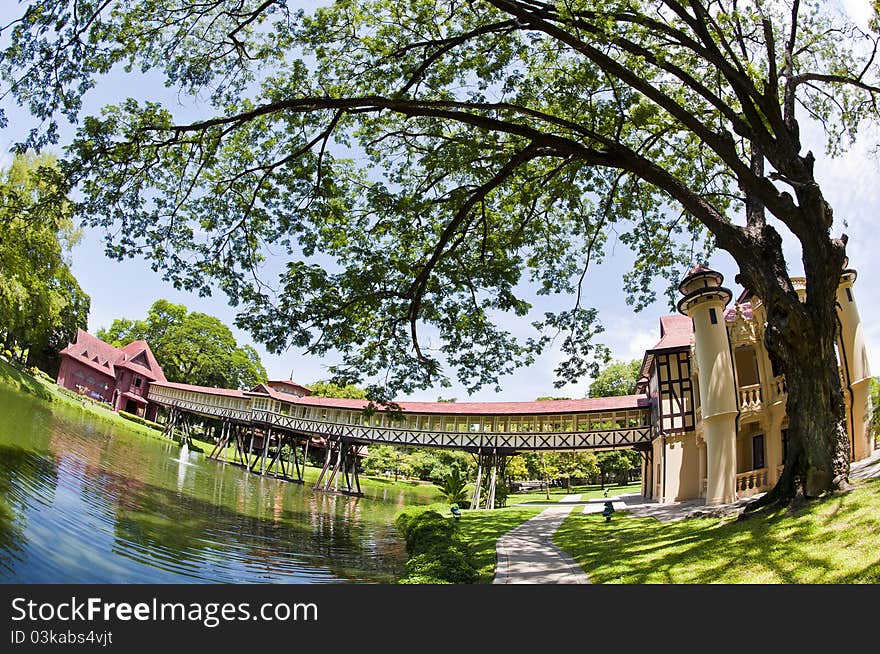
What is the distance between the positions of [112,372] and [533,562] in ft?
140

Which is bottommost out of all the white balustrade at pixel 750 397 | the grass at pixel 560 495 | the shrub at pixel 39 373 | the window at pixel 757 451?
the grass at pixel 560 495

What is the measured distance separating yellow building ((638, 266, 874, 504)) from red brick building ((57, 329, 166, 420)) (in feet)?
136

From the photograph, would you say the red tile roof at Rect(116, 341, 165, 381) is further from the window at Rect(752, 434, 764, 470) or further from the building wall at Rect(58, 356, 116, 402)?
the window at Rect(752, 434, 764, 470)

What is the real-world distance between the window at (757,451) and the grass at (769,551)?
1024 cm

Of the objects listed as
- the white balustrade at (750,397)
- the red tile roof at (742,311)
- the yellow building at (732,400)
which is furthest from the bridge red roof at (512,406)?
the white balustrade at (750,397)

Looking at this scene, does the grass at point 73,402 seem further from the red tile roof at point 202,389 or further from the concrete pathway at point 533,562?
the concrete pathway at point 533,562

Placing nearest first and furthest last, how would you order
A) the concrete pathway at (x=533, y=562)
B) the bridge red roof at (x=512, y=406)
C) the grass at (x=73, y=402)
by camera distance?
the concrete pathway at (x=533, y=562) → the grass at (x=73, y=402) → the bridge red roof at (x=512, y=406)

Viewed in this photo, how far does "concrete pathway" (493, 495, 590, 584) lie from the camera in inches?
318

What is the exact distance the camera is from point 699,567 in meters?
7.03

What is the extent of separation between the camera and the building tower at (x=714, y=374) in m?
15.7

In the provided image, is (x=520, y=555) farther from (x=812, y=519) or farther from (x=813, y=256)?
(x=813, y=256)

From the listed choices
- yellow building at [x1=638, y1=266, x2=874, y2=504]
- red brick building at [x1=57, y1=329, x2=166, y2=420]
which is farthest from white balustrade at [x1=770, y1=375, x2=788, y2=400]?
red brick building at [x1=57, y1=329, x2=166, y2=420]

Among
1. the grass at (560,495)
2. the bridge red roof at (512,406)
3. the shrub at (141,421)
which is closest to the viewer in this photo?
the bridge red roof at (512,406)

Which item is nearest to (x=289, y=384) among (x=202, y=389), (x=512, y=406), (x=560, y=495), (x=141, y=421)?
(x=202, y=389)
